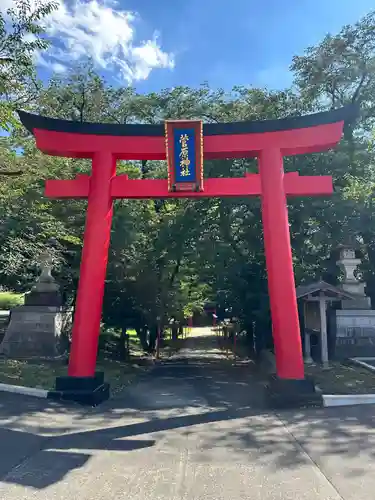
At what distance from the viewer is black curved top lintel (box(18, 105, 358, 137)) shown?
9117 millimetres

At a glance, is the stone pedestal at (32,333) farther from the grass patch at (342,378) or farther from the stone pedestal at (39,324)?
the grass patch at (342,378)

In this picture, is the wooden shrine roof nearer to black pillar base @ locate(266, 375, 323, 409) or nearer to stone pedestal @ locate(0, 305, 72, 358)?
black pillar base @ locate(266, 375, 323, 409)

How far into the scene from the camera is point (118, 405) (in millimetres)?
8305

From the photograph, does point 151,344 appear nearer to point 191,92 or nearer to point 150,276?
point 150,276

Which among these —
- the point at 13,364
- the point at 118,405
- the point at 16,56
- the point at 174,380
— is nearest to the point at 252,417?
the point at 118,405

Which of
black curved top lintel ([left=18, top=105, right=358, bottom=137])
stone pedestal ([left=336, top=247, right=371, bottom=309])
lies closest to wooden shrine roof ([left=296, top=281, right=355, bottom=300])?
stone pedestal ([left=336, top=247, right=371, bottom=309])

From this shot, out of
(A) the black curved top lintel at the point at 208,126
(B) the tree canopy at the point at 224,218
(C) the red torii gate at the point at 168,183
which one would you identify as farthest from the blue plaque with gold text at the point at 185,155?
(B) the tree canopy at the point at 224,218

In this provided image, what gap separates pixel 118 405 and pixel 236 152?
19.5ft

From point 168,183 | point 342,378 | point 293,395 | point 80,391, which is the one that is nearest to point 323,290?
point 342,378

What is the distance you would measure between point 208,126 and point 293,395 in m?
5.90

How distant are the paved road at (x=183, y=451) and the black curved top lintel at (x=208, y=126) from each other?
5690mm

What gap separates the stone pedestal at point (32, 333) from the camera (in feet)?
41.7

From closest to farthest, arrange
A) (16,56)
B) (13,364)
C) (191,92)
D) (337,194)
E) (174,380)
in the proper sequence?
(16,56) → (13,364) → (174,380) → (337,194) → (191,92)

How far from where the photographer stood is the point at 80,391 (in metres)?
8.27
